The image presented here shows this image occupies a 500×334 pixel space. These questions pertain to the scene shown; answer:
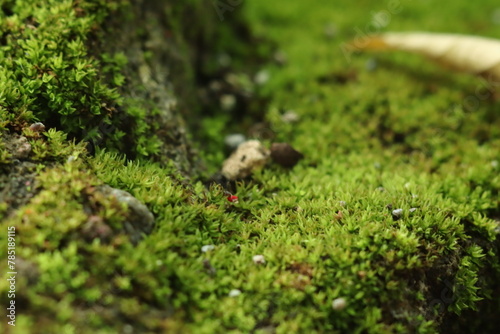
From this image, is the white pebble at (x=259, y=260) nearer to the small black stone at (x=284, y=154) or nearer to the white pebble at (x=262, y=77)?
the small black stone at (x=284, y=154)

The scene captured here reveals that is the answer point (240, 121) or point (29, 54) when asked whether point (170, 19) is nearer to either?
point (240, 121)

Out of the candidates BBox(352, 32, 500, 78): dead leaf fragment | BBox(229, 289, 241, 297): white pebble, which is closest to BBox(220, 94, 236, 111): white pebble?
BBox(352, 32, 500, 78): dead leaf fragment

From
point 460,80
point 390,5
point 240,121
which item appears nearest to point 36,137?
point 240,121

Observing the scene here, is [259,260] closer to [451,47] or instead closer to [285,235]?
[285,235]

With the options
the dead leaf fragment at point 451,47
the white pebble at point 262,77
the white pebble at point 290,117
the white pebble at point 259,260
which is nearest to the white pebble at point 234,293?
the white pebble at point 259,260

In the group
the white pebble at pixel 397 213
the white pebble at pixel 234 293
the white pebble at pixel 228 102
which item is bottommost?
the white pebble at pixel 234 293

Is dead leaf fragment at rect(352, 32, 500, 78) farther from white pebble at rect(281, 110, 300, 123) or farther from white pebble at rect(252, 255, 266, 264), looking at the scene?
white pebble at rect(252, 255, 266, 264)

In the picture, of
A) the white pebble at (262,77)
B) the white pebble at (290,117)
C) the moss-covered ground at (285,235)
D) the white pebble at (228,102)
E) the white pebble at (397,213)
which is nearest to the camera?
the moss-covered ground at (285,235)
